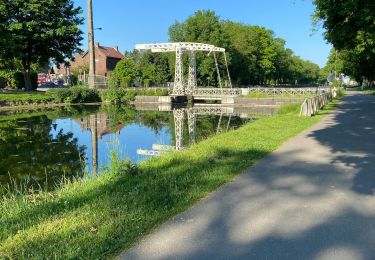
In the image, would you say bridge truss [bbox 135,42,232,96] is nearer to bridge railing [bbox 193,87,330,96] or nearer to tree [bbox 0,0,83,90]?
bridge railing [bbox 193,87,330,96]

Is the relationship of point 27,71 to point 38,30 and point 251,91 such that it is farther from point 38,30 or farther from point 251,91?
point 251,91

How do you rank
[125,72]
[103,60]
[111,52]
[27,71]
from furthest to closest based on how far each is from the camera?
[111,52]
[103,60]
[125,72]
[27,71]

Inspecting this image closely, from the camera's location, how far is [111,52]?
338ft

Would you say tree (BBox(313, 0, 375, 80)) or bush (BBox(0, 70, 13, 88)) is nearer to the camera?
tree (BBox(313, 0, 375, 80))

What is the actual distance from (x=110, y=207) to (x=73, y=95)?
38530mm

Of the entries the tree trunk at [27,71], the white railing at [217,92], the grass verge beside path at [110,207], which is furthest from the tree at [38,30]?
the grass verge beside path at [110,207]

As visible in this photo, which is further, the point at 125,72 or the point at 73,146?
the point at 125,72

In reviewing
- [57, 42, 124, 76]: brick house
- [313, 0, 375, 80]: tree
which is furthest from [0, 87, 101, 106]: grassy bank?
[57, 42, 124, 76]: brick house

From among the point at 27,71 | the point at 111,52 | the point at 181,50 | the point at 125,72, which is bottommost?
the point at 27,71

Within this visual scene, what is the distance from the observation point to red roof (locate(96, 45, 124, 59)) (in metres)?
98.9

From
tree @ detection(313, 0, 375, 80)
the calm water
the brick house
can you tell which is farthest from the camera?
the brick house

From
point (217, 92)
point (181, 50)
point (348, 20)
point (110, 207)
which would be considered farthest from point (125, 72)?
point (110, 207)

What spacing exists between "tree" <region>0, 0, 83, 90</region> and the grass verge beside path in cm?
3443

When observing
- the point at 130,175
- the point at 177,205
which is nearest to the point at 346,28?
the point at 130,175
